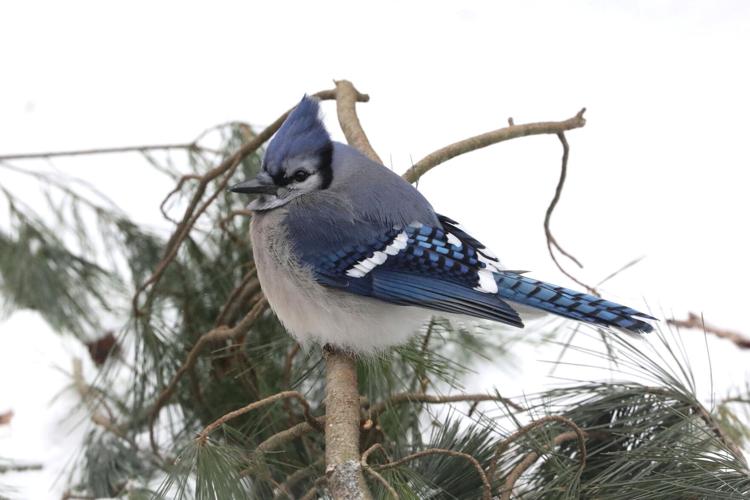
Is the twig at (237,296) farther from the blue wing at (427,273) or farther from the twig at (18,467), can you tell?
the twig at (18,467)

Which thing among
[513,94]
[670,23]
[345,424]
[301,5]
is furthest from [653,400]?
[301,5]

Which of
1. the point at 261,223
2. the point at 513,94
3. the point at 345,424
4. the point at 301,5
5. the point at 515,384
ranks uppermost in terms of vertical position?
the point at 301,5

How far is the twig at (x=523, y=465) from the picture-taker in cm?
141

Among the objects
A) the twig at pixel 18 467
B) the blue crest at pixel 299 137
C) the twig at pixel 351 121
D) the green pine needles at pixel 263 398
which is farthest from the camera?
the twig at pixel 18 467

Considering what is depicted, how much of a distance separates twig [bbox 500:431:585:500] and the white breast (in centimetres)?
36

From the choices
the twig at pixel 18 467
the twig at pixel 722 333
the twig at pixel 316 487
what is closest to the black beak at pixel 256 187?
the twig at pixel 316 487

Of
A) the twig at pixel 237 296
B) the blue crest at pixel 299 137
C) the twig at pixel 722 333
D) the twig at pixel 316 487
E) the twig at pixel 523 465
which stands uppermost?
the blue crest at pixel 299 137

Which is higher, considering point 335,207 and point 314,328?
point 335,207

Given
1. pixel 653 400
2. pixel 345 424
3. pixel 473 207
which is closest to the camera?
pixel 345 424

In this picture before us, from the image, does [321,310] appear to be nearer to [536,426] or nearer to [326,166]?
[326,166]

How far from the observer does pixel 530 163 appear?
3.56m

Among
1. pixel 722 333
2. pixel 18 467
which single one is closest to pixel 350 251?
pixel 18 467

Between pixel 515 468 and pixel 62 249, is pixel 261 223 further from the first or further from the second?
pixel 62 249

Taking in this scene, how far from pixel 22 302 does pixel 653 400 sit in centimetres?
191
